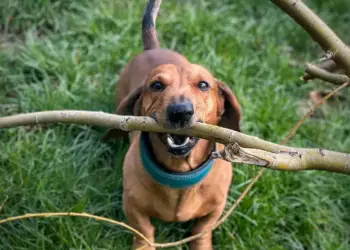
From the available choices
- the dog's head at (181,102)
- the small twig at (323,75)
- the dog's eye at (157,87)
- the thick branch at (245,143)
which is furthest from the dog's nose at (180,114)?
the small twig at (323,75)

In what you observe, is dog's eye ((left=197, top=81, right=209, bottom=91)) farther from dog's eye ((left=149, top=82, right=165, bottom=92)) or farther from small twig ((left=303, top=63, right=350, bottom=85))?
small twig ((left=303, top=63, right=350, bottom=85))

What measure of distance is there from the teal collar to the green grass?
2.03ft

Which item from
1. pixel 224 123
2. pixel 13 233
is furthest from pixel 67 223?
pixel 224 123

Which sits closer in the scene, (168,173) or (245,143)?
(245,143)

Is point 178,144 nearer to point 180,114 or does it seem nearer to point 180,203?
point 180,114

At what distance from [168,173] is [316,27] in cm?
115

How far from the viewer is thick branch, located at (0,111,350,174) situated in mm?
1492

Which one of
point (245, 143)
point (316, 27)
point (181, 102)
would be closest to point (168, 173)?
point (181, 102)

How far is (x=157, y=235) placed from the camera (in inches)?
120

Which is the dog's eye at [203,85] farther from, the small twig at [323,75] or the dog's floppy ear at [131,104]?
the small twig at [323,75]

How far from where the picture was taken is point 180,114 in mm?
2150

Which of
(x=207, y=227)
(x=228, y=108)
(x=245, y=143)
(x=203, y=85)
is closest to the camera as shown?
(x=245, y=143)

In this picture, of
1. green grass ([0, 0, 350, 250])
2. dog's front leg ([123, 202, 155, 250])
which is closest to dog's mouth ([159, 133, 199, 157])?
dog's front leg ([123, 202, 155, 250])

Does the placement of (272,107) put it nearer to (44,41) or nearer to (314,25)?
(44,41)
